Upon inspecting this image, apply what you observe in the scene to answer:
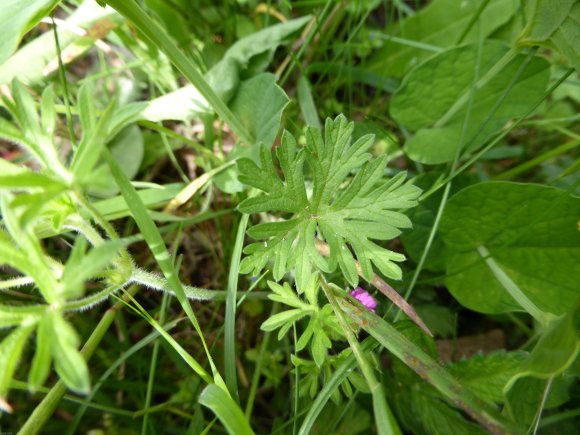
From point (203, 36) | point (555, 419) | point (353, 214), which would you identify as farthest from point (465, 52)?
point (555, 419)

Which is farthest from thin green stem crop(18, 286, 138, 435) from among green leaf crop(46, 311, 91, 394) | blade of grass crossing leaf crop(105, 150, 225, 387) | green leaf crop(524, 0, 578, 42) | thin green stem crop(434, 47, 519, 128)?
green leaf crop(524, 0, 578, 42)

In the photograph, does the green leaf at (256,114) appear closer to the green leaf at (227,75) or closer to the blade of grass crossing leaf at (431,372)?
the green leaf at (227,75)

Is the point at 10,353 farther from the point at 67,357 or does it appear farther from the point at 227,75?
the point at 227,75

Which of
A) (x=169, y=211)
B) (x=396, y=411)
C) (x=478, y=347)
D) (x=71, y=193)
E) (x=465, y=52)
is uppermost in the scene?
(x=71, y=193)

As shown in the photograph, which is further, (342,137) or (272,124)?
(272,124)

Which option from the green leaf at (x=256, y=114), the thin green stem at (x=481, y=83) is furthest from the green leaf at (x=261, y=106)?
the thin green stem at (x=481, y=83)

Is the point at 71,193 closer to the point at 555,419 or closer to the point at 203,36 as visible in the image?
the point at 203,36
